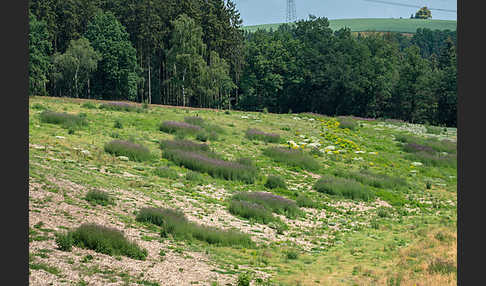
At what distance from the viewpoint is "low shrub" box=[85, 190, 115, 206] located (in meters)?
17.9

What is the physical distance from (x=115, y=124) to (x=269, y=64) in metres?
67.2

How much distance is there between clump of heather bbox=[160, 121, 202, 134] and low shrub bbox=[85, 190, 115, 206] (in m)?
16.4

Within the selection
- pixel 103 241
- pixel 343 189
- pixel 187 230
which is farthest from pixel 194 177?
pixel 103 241

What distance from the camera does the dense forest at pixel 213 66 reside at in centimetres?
8044

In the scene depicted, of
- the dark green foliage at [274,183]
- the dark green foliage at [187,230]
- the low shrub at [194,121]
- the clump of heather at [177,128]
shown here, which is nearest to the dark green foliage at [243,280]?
the dark green foliage at [187,230]

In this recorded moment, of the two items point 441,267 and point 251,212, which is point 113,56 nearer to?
point 251,212

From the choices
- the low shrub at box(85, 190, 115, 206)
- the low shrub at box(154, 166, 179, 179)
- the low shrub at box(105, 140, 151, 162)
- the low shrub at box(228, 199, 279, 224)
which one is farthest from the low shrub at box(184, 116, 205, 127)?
the low shrub at box(85, 190, 115, 206)

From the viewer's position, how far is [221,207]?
21.9 m

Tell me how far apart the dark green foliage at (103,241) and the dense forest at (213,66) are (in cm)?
6351

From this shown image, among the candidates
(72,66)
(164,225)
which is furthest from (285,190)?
(72,66)

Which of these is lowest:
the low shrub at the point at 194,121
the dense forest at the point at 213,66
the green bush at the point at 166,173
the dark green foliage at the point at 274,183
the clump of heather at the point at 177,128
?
the dark green foliage at the point at 274,183

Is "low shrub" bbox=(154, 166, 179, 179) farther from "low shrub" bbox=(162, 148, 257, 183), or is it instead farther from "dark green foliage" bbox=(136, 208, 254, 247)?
"dark green foliage" bbox=(136, 208, 254, 247)

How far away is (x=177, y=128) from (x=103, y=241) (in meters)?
21.6

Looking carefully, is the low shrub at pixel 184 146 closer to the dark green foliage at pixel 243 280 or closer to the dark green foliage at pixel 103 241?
the dark green foliage at pixel 103 241
